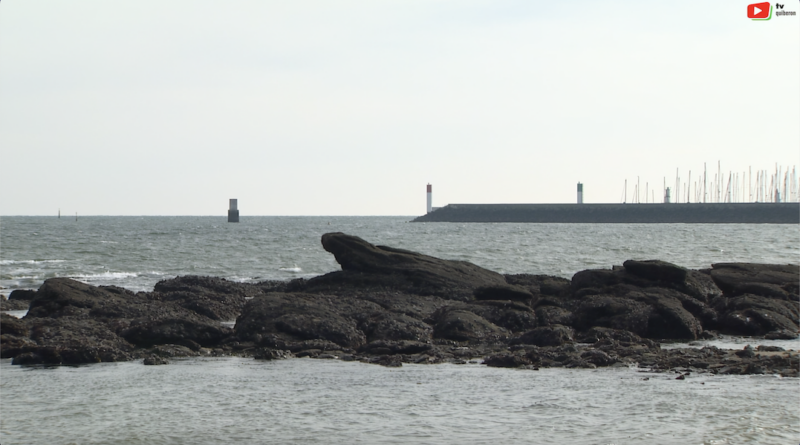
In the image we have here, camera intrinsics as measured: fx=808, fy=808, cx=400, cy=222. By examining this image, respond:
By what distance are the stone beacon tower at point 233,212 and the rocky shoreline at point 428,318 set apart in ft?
548

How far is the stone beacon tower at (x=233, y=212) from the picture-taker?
194750 millimetres

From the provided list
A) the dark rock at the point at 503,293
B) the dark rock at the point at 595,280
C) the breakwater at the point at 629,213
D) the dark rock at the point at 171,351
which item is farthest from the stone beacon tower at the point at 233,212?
the dark rock at the point at 171,351

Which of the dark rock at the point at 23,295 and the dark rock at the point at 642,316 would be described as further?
the dark rock at the point at 23,295

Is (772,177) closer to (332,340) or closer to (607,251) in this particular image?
(607,251)

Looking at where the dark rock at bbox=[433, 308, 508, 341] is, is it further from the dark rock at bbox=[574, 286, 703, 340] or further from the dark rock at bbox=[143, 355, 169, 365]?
the dark rock at bbox=[143, 355, 169, 365]

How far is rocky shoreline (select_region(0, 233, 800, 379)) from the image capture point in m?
17.1

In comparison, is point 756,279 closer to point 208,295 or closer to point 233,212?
point 208,295

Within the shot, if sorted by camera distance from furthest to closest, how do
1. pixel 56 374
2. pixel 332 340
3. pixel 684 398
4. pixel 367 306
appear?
pixel 367 306 → pixel 332 340 → pixel 56 374 → pixel 684 398

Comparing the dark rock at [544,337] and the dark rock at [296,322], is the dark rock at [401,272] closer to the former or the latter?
the dark rock at [296,322]

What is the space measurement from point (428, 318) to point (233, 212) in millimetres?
177762

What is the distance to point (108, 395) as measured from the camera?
13414mm

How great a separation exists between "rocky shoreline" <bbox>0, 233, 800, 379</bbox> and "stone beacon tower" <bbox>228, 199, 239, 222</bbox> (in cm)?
16689

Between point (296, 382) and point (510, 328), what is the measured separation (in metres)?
8.53

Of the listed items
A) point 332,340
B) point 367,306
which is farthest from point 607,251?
point 332,340
